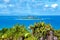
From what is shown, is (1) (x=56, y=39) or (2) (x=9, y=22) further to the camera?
(2) (x=9, y=22)

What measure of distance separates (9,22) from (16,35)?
496 cm

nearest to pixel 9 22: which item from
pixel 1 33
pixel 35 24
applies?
pixel 35 24

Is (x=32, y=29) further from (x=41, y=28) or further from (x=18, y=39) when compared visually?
(x=18, y=39)

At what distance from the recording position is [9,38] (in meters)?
8.72

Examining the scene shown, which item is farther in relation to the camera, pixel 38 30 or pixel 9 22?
pixel 9 22

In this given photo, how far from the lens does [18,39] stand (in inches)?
338

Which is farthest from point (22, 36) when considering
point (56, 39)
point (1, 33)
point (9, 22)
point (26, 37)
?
point (9, 22)

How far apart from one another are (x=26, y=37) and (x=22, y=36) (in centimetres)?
13

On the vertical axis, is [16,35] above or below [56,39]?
above

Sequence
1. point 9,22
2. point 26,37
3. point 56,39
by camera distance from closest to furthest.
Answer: point 26,37 → point 56,39 → point 9,22

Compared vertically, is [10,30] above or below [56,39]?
above

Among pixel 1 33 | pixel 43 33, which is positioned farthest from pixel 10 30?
pixel 43 33

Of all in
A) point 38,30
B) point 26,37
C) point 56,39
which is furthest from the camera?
point 38,30

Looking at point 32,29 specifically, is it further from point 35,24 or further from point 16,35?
point 16,35
